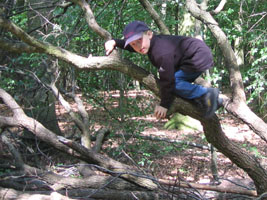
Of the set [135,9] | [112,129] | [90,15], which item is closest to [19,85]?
[112,129]

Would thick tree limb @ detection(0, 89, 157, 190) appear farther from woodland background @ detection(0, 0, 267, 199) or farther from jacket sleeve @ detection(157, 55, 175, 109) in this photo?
jacket sleeve @ detection(157, 55, 175, 109)

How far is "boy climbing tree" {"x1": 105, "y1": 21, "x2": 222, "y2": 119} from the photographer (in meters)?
2.52

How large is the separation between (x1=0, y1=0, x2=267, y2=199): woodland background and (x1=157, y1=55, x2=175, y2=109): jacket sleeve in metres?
0.17

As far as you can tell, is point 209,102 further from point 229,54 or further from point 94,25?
point 94,25

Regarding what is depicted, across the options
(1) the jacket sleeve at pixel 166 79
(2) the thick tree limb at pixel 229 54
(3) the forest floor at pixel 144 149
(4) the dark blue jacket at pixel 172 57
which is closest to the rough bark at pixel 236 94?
(2) the thick tree limb at pixel 229 54

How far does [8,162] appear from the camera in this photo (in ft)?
17.1

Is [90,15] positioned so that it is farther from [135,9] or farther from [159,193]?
[135,9]

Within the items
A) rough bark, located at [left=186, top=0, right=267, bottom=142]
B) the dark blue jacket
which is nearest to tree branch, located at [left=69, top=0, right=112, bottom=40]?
the dark blue jacket

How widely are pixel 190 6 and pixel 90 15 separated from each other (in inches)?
50.1

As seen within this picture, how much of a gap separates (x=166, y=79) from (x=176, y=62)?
0.92ft

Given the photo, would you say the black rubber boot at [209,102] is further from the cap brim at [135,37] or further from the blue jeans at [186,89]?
the cap brim at [135,37]

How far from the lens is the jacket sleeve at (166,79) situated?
2.47 m

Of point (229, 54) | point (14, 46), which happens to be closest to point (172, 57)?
point (229, 54)

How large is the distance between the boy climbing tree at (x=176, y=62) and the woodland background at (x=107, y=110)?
5.5 inches
